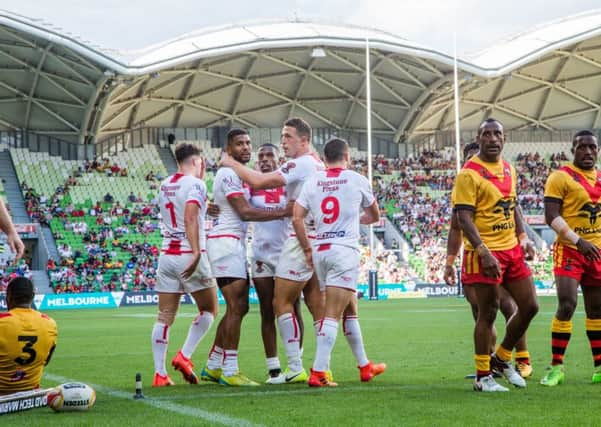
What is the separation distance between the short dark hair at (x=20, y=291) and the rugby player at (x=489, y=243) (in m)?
3.70

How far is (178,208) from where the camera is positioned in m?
10.1

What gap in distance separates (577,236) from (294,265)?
2653mm

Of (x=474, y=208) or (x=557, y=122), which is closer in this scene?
(x=474, y=208)

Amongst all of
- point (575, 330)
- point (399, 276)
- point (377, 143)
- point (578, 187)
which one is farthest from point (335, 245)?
point (377, 143)

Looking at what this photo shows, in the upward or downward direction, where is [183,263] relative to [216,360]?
upward

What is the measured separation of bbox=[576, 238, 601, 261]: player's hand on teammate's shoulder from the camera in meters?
8.98

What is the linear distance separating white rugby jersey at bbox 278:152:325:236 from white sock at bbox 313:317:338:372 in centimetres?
104

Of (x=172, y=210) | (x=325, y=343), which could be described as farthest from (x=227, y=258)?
(x=325, y=343)

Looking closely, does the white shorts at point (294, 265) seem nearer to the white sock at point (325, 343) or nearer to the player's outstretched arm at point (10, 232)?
the white sock at point (325, 343)

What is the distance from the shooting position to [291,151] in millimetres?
9805

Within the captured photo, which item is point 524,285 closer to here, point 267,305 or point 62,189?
point 267,305

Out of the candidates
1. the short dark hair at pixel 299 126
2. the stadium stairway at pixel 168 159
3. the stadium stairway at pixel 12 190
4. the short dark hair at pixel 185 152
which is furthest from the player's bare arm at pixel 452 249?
the stadium stairway at pixel 168 159

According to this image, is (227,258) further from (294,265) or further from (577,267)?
(577,267)

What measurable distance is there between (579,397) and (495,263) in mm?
1293
